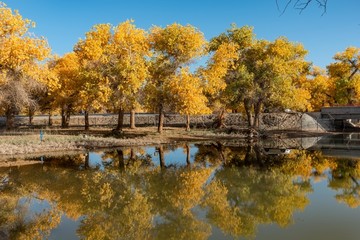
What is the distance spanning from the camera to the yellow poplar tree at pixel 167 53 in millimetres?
34812

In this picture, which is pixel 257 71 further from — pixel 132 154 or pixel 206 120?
pixel 206 120

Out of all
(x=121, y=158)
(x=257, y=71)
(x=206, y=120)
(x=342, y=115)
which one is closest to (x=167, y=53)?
(x=257, y=71)

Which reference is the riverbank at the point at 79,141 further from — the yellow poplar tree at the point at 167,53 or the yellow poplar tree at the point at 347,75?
the yellow poplar tree at the point at 347,75

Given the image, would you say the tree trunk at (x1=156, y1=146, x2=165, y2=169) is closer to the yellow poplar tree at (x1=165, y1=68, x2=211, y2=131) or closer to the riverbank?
the riverbank

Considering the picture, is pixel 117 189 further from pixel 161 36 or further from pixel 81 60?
pixel 81 60

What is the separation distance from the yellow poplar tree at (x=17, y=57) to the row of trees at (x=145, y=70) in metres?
0.07

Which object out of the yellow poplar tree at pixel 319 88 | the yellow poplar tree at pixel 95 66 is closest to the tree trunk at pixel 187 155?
the yellow poplar tree at pixel 95 66

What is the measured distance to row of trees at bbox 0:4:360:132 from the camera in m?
30.4

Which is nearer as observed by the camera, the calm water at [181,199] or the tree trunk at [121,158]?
the calm water at [181,199]

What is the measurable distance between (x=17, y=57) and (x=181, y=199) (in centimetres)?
2084

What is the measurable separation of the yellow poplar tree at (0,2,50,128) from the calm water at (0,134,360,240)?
29.8 feet

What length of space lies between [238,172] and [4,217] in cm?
1240

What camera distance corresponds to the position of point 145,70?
Result: 36312 millimetres

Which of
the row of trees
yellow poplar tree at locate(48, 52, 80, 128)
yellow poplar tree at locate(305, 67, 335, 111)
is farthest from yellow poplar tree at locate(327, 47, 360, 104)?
yellow poplar tree at locate(48, 52, 80, 128)
